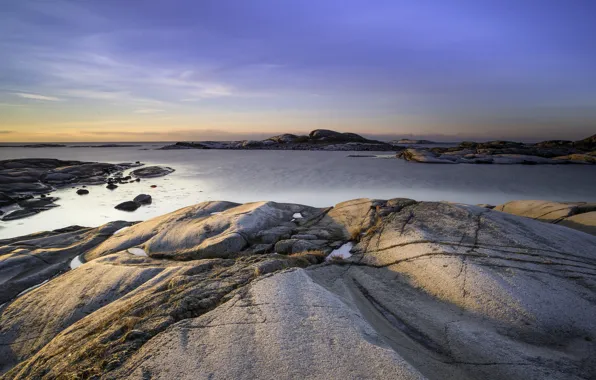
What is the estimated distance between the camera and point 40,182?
1216 inches

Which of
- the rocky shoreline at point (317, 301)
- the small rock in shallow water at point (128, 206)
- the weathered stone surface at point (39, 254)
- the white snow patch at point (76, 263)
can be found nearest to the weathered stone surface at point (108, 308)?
the rocky shoreline at point (317, 301)

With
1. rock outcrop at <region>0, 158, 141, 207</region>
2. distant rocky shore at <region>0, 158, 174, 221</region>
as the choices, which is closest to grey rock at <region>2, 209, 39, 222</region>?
distant rocky shore at <region>0, 158, 174, 221</region>

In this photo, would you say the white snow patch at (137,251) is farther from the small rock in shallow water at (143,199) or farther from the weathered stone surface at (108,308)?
the small rock in shallow water at (143,199)

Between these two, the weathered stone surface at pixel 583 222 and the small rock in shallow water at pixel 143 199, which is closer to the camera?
the weathered stone surface at pixel 583 222

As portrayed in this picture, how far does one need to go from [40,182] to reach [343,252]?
34850 mm

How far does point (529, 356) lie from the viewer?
5.17m

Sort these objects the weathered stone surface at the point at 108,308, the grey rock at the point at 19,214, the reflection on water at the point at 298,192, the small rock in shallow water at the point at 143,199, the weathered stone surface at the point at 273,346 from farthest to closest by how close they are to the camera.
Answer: the small rock in shallow water at the point at 143,199 < the reflection on water at the point at 298,192 < the grey rock at the point at 19,214 < the weathered stone surface at the point at 108,308 < the weathered stone surface at the point at 273,346

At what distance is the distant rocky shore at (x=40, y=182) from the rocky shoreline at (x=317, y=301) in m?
11.0

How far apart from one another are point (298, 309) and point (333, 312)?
0.61 m

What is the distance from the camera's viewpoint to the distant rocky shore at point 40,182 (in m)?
21.0

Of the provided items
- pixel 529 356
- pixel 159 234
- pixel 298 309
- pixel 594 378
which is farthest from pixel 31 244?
pixel 594 378

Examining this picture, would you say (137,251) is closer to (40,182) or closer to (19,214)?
(19,214)

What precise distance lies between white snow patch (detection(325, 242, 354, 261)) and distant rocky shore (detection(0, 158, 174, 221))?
17.0 metres

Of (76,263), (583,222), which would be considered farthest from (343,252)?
(583,222)
